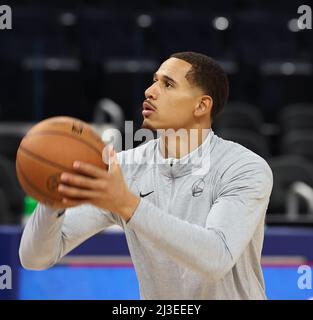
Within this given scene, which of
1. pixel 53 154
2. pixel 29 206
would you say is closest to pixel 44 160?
pixel 53 154

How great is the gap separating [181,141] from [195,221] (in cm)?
35

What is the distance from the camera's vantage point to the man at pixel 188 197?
3.15m

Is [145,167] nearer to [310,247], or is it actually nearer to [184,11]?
[310,247]

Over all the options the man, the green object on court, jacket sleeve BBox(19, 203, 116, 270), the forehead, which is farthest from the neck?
the green object on court

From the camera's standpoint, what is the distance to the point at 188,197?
338 centimetres

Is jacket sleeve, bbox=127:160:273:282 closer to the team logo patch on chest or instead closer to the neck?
the team logo patch on chest

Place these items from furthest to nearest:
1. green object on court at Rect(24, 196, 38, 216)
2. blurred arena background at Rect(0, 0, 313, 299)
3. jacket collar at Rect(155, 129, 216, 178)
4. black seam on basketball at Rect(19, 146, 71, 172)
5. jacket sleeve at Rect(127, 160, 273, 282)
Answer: blurred arena background at Rect(0, 0, 313, 299) < green object on court at Rect(24, 196, 38, 216) < jacket collar at Rect(155, 129, 216, 178) < jacket sleeve at Rect(127, 160, 273, 282) < black seam on basketball at Rect(19, 146, 71, 172)

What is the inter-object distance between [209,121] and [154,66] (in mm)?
6774

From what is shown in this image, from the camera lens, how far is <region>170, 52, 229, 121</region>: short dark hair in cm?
342

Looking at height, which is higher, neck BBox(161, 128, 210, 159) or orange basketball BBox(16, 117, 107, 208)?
neck BBox(161, 128, 210, 159)

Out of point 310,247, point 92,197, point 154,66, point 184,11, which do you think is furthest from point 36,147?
point 184,11

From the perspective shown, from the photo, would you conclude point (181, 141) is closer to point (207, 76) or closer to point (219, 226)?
point (207, 76)

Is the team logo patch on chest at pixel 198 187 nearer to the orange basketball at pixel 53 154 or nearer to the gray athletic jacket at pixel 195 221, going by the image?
the gray athletic jacket at pixel 195 221

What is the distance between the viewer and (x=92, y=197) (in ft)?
8.59
